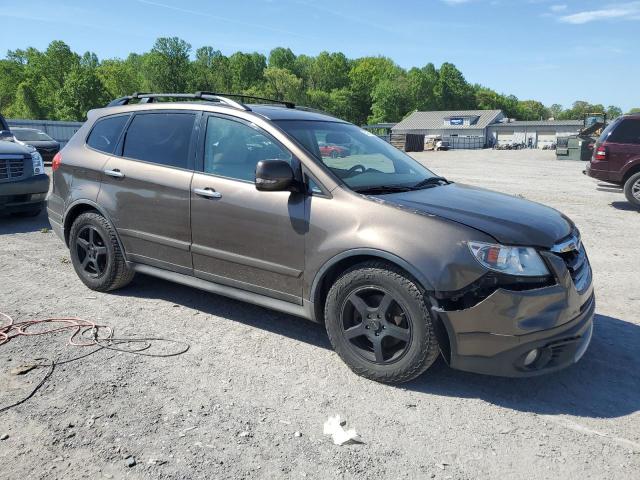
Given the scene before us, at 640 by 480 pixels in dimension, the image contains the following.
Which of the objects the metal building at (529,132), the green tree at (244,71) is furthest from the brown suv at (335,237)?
the green tree at (244,71)

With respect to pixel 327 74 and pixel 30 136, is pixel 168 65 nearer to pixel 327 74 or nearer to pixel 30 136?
pixel 327 74

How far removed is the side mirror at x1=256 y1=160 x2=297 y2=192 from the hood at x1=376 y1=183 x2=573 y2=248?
2.06ft

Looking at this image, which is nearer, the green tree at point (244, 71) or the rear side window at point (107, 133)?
the rear side window at point (107, 133)

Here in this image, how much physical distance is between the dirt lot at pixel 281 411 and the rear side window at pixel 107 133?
155 cm

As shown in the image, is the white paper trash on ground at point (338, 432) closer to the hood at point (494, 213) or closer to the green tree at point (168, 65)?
the hood at point (494, 213)

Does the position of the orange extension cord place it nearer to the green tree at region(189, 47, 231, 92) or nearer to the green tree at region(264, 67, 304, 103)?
the green tree at region(189, 47, 231, 92)

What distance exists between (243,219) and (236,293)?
600 millimetres

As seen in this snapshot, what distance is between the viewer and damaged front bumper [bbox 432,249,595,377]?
3.09m

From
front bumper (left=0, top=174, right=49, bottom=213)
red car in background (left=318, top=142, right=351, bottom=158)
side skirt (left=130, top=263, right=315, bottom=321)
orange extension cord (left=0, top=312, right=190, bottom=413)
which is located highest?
red car in background (left=318, top=142, right=351, bottom=158)

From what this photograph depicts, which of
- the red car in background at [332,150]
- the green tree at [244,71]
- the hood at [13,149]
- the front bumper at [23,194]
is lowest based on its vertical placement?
the front bumper at [23,194]

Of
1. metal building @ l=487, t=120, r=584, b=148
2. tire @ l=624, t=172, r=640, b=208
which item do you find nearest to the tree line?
metal building @ l=487, t=120, r=584, b=148

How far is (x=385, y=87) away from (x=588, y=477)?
4734 inches

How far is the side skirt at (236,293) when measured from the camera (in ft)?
12.5

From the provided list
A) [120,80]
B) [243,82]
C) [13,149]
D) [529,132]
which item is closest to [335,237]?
[13,149]
